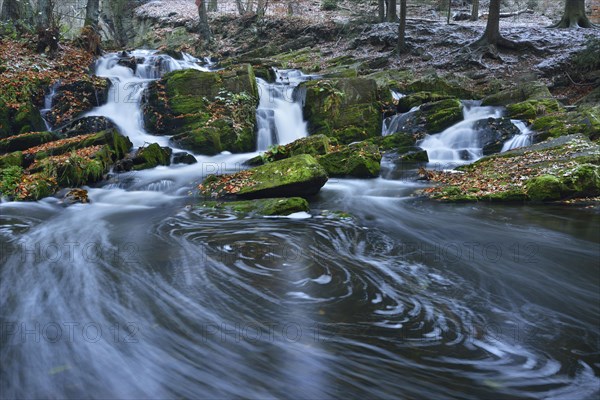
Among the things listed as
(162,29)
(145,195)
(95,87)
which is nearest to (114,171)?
(145,195)

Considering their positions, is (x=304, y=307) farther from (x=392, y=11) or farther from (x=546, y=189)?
(x=392, y=11)

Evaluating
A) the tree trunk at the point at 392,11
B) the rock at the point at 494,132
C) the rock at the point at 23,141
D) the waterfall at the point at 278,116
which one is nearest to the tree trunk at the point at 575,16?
the tree trunk at the point at 392,11

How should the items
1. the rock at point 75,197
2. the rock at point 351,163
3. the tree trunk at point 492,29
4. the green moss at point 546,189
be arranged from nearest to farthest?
the green moss at point 546,189, the rock at point 75,197, the rock at point 351,163, the tree trunk at point 492,29

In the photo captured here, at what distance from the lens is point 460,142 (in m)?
11.5

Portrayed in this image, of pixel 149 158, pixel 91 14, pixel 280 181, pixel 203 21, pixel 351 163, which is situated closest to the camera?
pixel 280 181

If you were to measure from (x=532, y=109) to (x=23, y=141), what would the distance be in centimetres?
1569

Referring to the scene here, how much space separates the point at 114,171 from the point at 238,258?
21.9 ft

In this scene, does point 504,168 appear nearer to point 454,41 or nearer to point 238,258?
point 238,258

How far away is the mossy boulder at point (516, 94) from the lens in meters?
12.8

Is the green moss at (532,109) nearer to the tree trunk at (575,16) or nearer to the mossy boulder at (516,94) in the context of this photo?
the mossy boulder at (516,94)

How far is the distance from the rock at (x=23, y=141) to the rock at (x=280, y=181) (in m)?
6.25

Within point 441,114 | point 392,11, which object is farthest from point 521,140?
point 392,11

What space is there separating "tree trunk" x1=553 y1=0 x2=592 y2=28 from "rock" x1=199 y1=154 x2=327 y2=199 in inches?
730

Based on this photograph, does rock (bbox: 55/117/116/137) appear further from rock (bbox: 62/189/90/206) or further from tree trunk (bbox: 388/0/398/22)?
tree trunk (bbox: 388/0/398/22)
